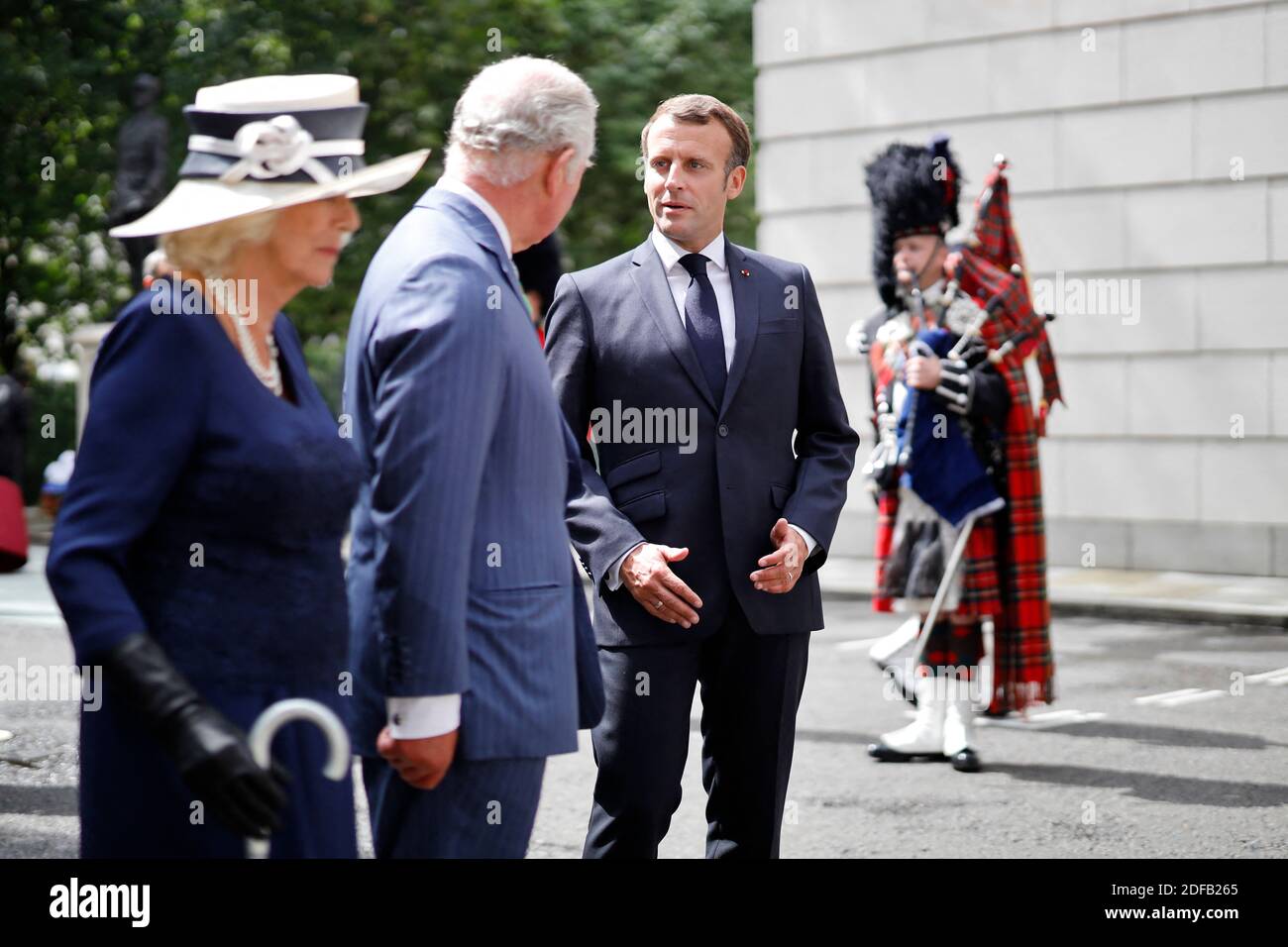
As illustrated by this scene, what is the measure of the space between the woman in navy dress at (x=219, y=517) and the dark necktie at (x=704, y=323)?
53.6 inches

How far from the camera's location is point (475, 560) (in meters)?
2.90

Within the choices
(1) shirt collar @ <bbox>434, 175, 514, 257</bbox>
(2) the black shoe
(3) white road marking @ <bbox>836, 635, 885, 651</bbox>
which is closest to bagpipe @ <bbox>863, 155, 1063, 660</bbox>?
(2) the black shoe

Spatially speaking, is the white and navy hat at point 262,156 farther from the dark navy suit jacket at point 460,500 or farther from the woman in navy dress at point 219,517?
the dark navy suit jacket at point 460,500

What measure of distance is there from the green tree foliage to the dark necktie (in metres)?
17.6

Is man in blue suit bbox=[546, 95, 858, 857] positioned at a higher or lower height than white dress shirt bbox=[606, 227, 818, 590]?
lower

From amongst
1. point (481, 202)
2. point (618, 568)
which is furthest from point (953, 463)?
point (481, 202)

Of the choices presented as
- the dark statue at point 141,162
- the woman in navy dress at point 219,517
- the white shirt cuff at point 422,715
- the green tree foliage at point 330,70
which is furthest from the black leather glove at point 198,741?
the green tree foliage at point 330,70

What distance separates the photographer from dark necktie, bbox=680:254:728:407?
13.4 ft

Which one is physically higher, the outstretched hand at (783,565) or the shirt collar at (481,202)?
the shirt collar at (481,202)

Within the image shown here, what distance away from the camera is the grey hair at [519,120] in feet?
9.78

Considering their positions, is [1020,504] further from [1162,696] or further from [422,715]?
[422,715]

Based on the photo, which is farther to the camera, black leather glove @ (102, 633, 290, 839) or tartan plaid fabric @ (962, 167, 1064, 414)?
tartan plaid fabric @ (962, 167, 1064, 414)

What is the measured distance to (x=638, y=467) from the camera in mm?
4062

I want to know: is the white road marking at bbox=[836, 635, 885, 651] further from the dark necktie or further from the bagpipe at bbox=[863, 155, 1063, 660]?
the dark necktie
